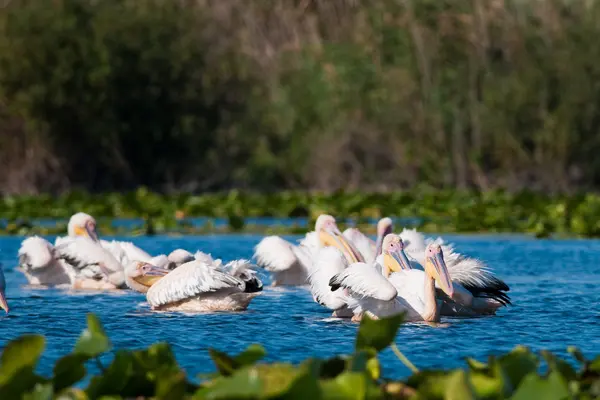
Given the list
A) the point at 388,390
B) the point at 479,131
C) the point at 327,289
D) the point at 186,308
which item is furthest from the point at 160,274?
the point at 479,131

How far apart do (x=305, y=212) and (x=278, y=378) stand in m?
18.2

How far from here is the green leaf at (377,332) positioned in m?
5.60

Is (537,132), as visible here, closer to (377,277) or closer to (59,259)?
(59,259)

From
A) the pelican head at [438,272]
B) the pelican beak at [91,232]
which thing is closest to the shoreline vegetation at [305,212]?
the pelican beak at [91,232]

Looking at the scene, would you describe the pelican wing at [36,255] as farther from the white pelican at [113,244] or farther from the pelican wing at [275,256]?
the pelican wing at [275,256]

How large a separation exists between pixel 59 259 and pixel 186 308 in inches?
121

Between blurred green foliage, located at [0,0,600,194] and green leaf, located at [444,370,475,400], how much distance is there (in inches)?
953

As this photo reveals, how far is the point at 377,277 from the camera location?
352 inches

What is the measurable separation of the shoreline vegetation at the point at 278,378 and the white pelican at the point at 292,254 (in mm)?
7024

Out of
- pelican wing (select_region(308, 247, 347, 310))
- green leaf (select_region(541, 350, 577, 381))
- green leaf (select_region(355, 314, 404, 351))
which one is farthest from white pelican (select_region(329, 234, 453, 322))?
green leaf (select_region(541, 350, 577, 381))

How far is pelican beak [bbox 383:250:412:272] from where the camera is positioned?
10.4m

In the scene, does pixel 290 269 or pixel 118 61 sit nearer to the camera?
pixel 290 269

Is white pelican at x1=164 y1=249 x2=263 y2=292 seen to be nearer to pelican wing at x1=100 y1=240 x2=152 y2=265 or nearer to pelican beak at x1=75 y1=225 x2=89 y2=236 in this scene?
pelican wing at x1=100 y1=240 x2=152 y2=265

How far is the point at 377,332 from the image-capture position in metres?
5.61
